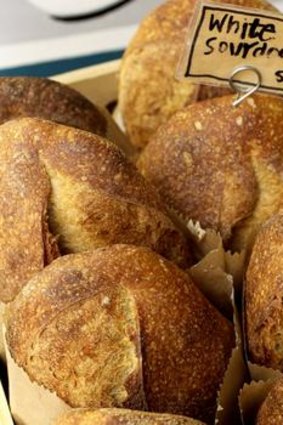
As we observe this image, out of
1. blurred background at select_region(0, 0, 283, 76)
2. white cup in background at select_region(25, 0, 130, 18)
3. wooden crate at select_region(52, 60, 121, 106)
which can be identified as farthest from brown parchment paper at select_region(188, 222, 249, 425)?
white cup in background at select_region(25, 0, 130, 18)

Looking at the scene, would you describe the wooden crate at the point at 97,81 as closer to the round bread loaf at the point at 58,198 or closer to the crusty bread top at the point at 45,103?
the crusty bread top at the point at 45,103

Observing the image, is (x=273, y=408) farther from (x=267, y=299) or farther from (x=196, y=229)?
(x=196, y=229)

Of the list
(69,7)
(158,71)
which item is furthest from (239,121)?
(69,7)

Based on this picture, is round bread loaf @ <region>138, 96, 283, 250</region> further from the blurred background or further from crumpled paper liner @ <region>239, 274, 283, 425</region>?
the blurred background

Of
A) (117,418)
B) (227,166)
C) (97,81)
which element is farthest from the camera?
(97,81)

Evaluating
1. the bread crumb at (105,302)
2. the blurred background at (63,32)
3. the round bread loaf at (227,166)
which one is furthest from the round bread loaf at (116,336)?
the blurred background at (63,32)

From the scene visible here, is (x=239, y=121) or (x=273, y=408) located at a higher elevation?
(x=239, y=121)

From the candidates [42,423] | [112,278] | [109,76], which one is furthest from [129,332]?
[109,76]
